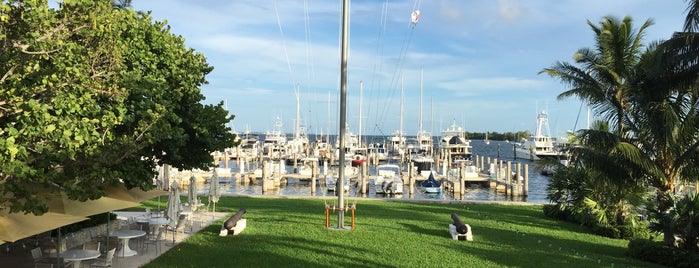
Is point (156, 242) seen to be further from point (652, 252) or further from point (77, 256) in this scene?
point (652, 252)

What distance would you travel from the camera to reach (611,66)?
19938mm

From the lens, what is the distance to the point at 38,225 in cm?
903

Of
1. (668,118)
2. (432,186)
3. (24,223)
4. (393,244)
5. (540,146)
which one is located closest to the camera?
(24,223)

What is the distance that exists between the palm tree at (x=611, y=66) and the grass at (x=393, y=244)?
487 centimetres

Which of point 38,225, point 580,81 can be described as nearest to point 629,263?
point 580,81

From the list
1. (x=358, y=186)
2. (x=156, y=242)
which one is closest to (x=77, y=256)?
(x=156, y=242)

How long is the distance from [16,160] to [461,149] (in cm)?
7780

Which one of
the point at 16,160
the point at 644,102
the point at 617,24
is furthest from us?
the point at 617,24

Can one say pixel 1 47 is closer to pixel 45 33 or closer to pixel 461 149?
pixel 45 33

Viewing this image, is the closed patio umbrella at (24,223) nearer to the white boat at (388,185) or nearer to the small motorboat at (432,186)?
the white boat at (388,185)

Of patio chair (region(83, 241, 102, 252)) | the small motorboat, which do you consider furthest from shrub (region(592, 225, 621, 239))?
the small motorboat

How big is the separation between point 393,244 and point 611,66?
11.6 metres

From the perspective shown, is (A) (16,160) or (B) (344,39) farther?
(B) (344,39)

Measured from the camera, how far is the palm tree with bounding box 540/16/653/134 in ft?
63.6
